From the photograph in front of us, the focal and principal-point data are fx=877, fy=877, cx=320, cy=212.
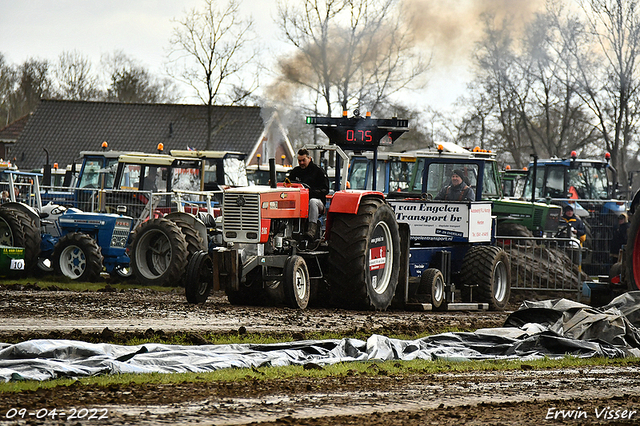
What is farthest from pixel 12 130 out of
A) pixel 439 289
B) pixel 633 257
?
pixel 633 257

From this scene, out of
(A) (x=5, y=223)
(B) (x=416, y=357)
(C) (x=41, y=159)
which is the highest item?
(C) (x=41, y=159)

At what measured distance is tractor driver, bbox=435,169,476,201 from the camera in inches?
588

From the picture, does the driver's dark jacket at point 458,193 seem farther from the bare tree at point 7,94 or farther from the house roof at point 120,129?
the bare tree at point 7,94

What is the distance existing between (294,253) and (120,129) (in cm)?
4373

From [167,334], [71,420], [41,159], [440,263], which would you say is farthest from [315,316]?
[41,159]

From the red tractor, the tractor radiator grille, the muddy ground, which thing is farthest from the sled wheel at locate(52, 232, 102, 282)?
the muddy ground

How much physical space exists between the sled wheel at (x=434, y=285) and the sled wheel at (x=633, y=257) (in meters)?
Answer: 2.86

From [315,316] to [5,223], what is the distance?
28.6ft

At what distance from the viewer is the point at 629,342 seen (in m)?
9.16

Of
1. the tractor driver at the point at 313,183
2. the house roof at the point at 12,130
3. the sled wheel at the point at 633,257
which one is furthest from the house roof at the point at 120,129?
the sled wheel at the point at 633,257

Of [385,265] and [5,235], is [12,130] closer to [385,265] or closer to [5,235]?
[5,235]

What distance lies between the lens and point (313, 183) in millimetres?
12305

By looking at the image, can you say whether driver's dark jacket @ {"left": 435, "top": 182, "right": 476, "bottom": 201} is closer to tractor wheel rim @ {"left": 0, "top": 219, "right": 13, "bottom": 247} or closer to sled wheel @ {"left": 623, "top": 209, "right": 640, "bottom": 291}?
sled wheel @ {"left": 623, "top": 209, "right": 640, "bottom": 291}

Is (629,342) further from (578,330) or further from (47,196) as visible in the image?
(47,196)
